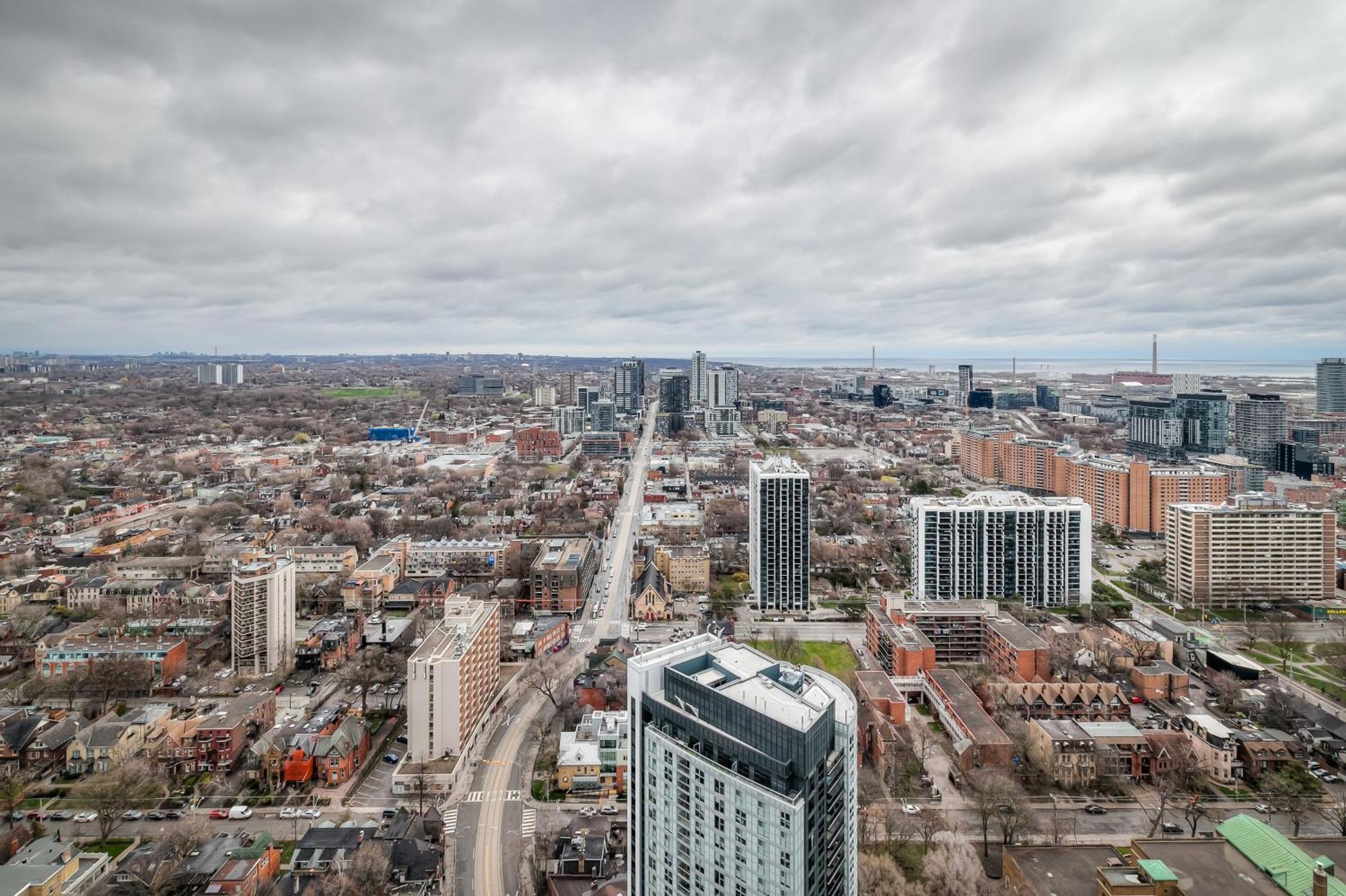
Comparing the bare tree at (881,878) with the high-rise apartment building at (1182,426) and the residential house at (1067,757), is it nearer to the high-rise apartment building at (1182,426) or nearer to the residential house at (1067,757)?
the residential house at (1067,757)

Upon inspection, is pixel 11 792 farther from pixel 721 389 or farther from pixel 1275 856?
pixel 721 389

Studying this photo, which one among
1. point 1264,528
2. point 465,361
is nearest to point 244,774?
point 1264,528

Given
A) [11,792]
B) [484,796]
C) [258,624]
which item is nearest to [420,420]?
[258,624]

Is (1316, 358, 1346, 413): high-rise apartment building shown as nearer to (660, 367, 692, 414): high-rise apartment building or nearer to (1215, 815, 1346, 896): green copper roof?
(660, 367, 692, 414): high-rise apartment building

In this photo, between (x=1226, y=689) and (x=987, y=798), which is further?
(x=1226, y=689)

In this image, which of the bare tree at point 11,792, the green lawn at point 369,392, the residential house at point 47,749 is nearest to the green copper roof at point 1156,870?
the bare tree at point 11,792

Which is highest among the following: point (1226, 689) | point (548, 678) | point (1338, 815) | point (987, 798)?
point (548, 678)
